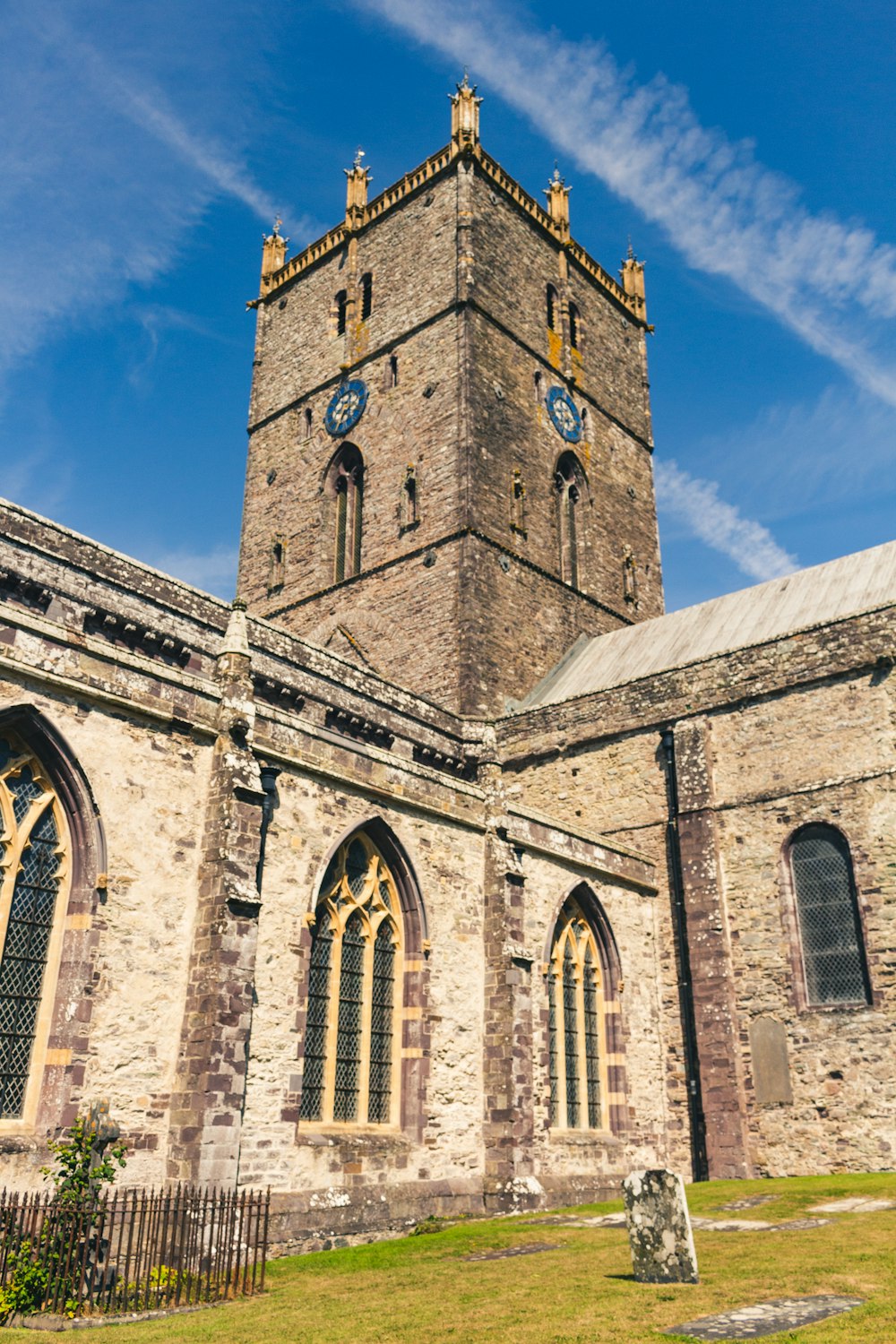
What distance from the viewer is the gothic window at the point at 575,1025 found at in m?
19.0

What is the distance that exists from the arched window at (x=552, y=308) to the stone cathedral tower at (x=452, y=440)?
108mm

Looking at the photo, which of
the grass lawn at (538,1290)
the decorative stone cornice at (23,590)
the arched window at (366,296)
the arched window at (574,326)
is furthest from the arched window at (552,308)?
the grass lawn at (538,1290)

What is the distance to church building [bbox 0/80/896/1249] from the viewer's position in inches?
501

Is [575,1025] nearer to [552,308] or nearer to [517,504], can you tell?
[517,504]

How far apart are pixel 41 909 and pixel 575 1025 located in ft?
35.6

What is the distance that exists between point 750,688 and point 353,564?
1499 cm

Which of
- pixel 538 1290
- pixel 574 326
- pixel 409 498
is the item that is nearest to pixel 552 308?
pixel 574 326

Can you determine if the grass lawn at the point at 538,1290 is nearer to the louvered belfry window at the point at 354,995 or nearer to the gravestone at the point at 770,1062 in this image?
the louvered belfry window at the point at 354,995

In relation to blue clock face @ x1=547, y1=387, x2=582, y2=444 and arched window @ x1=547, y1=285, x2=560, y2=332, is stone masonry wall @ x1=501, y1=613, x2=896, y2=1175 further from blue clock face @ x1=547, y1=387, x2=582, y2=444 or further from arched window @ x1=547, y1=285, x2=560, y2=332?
arched window @ x1=547, y1=285, x2=560, y2=332

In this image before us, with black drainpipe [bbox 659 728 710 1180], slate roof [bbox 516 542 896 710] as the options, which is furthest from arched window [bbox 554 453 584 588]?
black drainpipe [bbox 659 728 710 1180]

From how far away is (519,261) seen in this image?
3591cm

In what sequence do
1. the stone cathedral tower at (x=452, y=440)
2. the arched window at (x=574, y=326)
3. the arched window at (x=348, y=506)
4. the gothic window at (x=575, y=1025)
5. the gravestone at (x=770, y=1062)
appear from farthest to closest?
the arched window at (x=574, y=326) < the arched window at (x=348, y=506) < the stone cathedral tower at (x=452, y=440) < the gravestone at (x=770, y=1062) < the gothic window at (x=575, y=1025)

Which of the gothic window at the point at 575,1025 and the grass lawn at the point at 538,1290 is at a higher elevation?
the gothic window at the point at 575,1025

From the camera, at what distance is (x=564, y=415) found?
35719 millimetres
